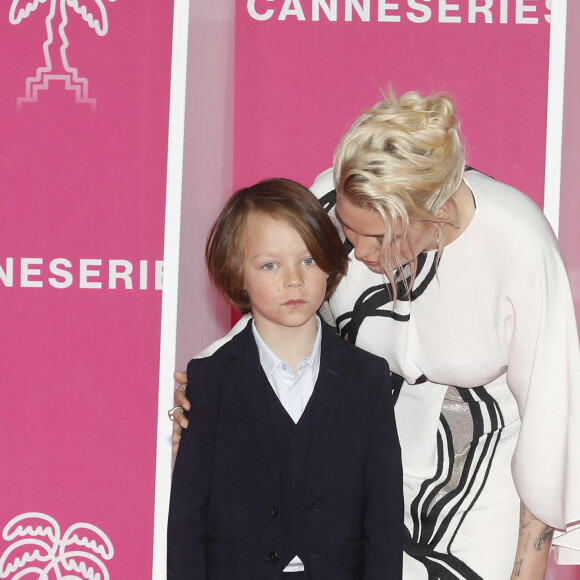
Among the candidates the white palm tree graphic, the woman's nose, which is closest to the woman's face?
the woman's nose

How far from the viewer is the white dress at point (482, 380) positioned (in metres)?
1.36

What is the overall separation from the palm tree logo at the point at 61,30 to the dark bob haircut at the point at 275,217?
3.20ft

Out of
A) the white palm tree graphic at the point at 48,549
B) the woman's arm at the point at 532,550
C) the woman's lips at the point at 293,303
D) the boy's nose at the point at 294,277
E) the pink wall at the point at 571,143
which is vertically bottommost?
the white palm tree graphic at the point at 48,549

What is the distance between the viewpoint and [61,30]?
87.7 inches

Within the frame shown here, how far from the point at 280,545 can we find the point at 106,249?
3.82 ft

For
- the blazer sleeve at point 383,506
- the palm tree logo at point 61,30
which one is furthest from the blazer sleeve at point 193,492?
the palm tree logo at point 61,30

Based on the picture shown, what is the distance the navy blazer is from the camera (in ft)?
4.41

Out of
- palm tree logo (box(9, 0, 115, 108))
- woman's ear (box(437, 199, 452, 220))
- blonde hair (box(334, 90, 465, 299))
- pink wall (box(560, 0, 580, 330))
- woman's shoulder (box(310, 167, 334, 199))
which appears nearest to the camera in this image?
blonde hair (box(334, 90, 465, 299))

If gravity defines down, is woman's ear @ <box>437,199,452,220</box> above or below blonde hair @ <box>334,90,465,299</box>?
below

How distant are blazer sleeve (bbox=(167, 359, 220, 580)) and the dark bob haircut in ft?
0.62

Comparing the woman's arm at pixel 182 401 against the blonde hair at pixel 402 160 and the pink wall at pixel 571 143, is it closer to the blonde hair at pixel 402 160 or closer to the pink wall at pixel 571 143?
the blonde hair at pixel 402 160

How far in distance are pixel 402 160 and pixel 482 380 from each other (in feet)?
1.42

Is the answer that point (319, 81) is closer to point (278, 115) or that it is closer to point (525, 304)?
point (278, 115)

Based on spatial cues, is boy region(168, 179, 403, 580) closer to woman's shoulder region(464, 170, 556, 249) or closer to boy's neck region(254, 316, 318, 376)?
boy's neck region(254, 316, 318, 376)
